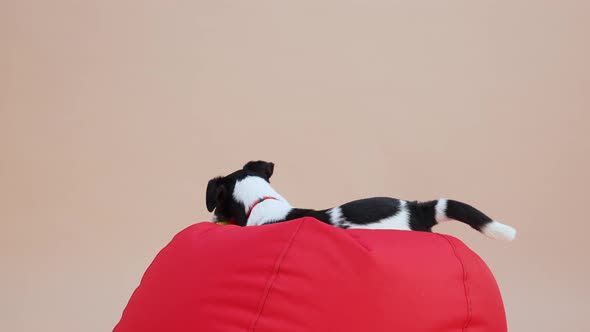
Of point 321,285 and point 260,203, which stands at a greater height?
point 260,203

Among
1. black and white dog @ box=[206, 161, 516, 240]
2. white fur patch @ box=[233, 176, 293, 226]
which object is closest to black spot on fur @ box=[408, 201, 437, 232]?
black and white dog @ box=[206, 161, 516, 240]

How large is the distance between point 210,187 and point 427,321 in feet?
3.04

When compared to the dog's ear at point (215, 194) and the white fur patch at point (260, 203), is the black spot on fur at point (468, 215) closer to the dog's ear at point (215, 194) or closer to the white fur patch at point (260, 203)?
the white fur patch at point (260, 203)

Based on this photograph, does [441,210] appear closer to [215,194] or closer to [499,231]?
[499,231]

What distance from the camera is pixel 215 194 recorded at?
7.02 feet

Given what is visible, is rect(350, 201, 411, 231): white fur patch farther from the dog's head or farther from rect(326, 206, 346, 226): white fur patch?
the dog's head

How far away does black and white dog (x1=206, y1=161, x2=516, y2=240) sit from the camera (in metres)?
1.74

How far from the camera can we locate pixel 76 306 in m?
3.25

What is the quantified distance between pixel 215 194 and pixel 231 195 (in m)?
0.05

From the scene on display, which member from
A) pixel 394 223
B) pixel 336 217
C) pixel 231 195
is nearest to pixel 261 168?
pixel 231 195

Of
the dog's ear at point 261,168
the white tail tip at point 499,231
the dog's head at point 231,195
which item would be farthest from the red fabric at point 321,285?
the dog's ear at point 261,168

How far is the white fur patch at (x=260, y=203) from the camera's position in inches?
77.8

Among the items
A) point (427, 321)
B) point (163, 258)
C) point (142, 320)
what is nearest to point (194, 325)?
point (142, 320)

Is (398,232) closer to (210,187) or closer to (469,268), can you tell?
(469,268)
